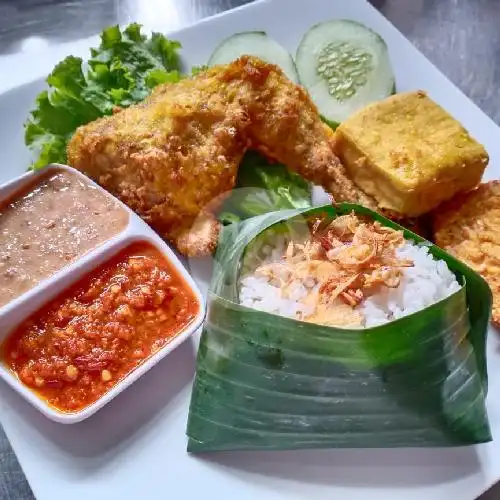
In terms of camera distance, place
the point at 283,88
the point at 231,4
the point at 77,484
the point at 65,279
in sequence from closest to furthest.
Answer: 1. the point at 77,484
2. the point at 65,279
3. the point at 283,88
4. the point at 231,4

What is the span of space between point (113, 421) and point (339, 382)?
2.53 ft

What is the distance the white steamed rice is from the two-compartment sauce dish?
213 mm

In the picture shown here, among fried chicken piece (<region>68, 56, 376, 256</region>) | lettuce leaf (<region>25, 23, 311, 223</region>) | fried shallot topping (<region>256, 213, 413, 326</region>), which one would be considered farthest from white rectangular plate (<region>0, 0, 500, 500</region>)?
lettuce leaf (<region>25, 23, 311, 223</region>)

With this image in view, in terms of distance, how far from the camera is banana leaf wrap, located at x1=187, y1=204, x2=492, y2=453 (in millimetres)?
2191

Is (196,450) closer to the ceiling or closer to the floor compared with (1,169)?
closer to the floor

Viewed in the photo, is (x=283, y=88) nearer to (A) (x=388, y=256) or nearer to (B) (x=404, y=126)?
(B) (x=404, y=126)

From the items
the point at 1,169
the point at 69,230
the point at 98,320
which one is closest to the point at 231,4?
the point at 1,169

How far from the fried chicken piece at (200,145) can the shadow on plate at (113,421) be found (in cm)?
50

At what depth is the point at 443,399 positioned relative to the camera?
230 centimetres

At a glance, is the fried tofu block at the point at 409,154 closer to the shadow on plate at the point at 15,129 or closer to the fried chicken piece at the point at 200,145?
the fried chicken piece at the point at 200,145

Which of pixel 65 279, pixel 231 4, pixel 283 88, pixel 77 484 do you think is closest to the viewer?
pixel 77 484

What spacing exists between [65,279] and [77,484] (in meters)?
0.67

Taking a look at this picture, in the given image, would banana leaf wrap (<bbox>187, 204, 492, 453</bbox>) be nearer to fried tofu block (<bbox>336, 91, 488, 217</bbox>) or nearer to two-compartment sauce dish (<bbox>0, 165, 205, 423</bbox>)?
two-compartment sauce dish (<bbox>0, 165, 205, 423</bbox>)

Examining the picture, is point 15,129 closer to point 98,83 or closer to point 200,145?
point 98,83
